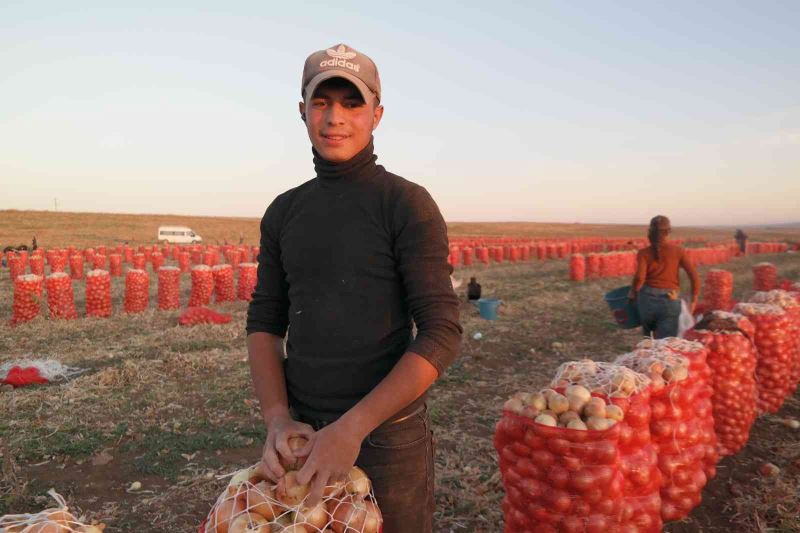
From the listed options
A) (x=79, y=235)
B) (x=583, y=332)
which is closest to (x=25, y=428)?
(x=583, y=332)

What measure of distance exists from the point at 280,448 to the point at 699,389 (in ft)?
12.5

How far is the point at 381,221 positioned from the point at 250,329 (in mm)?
843

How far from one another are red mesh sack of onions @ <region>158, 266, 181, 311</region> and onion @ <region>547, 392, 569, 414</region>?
12.4m

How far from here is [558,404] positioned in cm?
334

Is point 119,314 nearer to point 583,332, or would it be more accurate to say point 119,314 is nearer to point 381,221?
point 583,332

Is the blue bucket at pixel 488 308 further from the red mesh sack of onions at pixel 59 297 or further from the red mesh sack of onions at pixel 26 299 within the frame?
the red mesh sack of onions at pixel 26 299

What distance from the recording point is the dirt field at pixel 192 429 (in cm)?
443

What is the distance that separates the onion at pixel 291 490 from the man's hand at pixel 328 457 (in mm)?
31

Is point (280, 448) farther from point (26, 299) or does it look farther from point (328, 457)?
point (26, 299)

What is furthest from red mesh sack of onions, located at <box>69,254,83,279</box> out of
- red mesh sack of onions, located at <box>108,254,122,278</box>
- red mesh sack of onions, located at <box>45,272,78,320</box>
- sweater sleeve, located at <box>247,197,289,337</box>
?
sweater sleeve, located at <box>247,197,289,337</box>

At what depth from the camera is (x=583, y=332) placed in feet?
38.4

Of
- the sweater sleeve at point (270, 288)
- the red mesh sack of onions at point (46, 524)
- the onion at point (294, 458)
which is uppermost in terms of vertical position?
the sweater sleeve at point (270, 288)

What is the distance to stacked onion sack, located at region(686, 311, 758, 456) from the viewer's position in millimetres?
5074

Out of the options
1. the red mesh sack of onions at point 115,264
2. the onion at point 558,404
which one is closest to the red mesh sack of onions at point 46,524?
the onion at point 558,404
